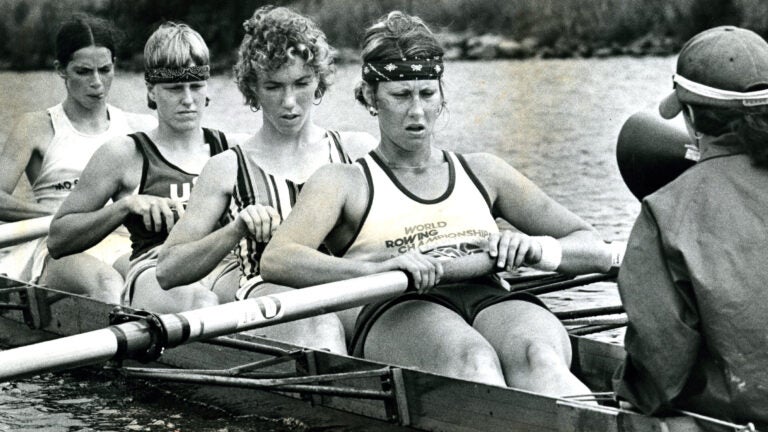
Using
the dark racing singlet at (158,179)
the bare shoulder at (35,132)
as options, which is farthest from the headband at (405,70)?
the bare shoulder at (35,132)

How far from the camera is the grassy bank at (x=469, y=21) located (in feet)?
64.8

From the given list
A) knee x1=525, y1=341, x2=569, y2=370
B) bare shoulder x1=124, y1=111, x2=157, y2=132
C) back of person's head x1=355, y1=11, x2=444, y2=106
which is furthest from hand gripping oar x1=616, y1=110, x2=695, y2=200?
bare shoulder x1=124, y1=111, x2=157, y2=132

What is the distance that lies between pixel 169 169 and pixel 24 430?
1.27m

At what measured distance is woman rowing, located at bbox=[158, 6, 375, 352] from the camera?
5344mm

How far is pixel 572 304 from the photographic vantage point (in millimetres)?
7996

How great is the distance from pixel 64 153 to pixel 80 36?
60 cm

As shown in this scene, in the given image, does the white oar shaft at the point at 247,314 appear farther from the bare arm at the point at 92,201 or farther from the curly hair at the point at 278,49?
the bare arm at the point at 92,201

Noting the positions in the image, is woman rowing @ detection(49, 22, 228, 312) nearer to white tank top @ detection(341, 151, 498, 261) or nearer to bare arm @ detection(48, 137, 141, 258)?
bare arm @ detection(48, 137, 141, 258)

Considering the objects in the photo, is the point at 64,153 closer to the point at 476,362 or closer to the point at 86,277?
the point at 86,277

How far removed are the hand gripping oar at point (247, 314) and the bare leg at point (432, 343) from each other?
130mm

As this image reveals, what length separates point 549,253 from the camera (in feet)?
16.1

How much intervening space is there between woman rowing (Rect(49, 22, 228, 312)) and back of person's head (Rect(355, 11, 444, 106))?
131 centimetres

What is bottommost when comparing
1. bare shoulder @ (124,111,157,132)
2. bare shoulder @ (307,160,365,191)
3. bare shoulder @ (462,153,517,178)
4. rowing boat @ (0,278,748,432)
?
rowing boat @ (0,278,748,432)

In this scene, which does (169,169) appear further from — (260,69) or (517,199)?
(517,199)
